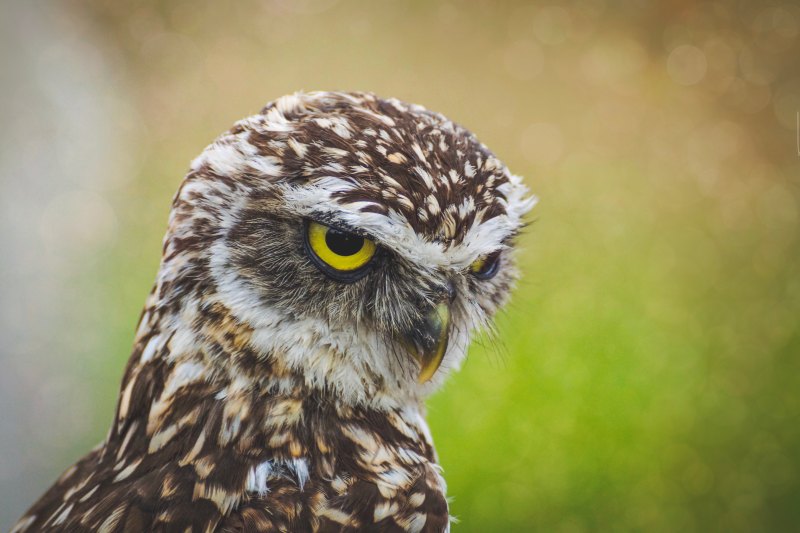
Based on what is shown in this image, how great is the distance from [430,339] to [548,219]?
199 cm

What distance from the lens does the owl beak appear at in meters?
1.12

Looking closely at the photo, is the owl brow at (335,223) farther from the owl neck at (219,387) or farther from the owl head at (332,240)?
the owl neck at (219,387)

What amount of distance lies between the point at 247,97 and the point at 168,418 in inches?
79.5

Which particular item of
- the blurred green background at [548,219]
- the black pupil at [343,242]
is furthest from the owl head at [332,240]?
the blurred green background at [548,219]

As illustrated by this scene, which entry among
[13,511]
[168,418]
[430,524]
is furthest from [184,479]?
[13,511]

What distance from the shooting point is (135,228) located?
3.14 m

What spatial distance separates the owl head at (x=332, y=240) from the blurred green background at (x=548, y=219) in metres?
1.51

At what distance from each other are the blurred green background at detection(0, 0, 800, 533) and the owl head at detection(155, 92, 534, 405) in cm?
151

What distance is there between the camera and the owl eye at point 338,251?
3.40 ft

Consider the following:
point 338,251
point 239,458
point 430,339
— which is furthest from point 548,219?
point 239,458

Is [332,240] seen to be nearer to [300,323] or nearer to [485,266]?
[300,323]

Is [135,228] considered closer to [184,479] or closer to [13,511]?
[13,511]

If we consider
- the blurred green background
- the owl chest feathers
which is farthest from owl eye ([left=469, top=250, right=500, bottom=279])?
the blurred green background

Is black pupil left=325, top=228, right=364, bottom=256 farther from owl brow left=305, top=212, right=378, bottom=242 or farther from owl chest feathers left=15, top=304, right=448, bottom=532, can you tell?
owl chest feathers left=15, top=304, right=448, bottom=532
